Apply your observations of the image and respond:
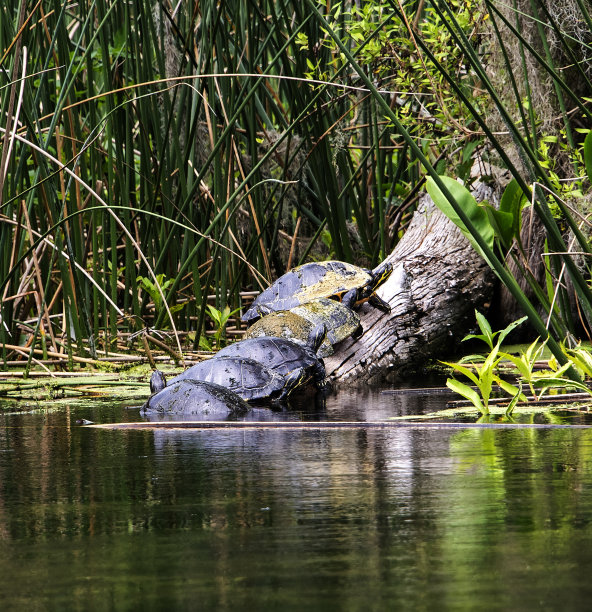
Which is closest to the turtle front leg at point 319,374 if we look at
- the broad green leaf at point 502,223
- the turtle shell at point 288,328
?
the turtle shell at point 288,328

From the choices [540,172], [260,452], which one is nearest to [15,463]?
[260,452]

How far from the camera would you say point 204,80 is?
4.54 m

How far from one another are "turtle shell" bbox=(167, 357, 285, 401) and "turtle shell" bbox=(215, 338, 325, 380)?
0.21 ft

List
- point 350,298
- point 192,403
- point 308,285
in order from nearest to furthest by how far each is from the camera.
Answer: point 192,403, point 350,298, point 308,285

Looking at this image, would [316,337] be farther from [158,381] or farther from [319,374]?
[158,381]

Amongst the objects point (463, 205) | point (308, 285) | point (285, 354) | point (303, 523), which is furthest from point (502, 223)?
point (308, 285)

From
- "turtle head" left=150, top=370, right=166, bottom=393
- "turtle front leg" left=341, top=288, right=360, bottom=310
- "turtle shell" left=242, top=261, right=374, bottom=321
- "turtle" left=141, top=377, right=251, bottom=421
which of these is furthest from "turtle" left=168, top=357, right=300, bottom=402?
"turtle shell" left=242, top=261, right=374, bottom=321

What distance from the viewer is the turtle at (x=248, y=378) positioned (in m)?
3.54

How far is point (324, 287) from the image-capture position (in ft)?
15.8

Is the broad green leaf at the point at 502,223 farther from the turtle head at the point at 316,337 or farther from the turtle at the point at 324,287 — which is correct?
the turtle at the point at 324,287

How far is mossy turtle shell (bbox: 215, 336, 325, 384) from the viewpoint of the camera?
369cm

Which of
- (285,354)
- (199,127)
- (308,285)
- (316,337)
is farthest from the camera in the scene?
(199,127)

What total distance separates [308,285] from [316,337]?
90 cm

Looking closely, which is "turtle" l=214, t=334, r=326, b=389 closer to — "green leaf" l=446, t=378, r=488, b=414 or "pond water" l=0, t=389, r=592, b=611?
"green leaf" l=446, t=378, r=488, b=414
